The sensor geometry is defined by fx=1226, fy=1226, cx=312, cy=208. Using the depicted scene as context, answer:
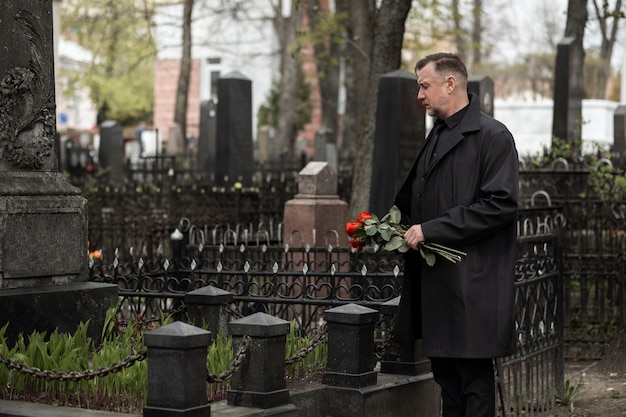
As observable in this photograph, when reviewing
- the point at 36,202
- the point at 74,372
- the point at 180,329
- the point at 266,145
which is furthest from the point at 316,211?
the point at 266,145

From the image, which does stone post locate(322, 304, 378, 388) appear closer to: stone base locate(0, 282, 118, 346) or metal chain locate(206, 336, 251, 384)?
metal chain locate(206, 336, 251, 384)

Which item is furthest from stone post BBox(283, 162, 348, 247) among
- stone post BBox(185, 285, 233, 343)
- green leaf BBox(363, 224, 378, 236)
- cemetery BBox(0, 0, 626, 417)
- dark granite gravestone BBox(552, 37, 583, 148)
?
dark granite gravestone BBox(552, 37, 583, 148)

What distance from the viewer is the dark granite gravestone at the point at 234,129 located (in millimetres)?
21625

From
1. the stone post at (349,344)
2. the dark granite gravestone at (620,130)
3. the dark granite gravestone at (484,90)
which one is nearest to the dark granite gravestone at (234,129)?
the dark granite gravestone at (484,90)

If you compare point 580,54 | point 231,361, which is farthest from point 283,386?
point 580,54

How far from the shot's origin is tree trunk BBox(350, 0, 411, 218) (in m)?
16.6

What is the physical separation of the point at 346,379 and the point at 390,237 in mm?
1002

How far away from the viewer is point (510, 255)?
5938 mm

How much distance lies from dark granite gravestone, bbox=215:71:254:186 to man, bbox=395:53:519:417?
611 inches

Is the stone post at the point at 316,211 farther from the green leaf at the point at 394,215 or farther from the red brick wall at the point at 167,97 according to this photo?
the red brick wall at the point at 167,97

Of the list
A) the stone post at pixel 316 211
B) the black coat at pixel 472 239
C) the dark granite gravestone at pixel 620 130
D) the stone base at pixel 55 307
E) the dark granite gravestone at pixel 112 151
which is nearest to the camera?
the black coat at pixel 472 239

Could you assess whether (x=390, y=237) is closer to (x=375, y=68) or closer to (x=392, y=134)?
(x=392, y=134)

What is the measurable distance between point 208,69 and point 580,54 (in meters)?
30.7

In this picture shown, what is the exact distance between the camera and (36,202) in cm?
723
